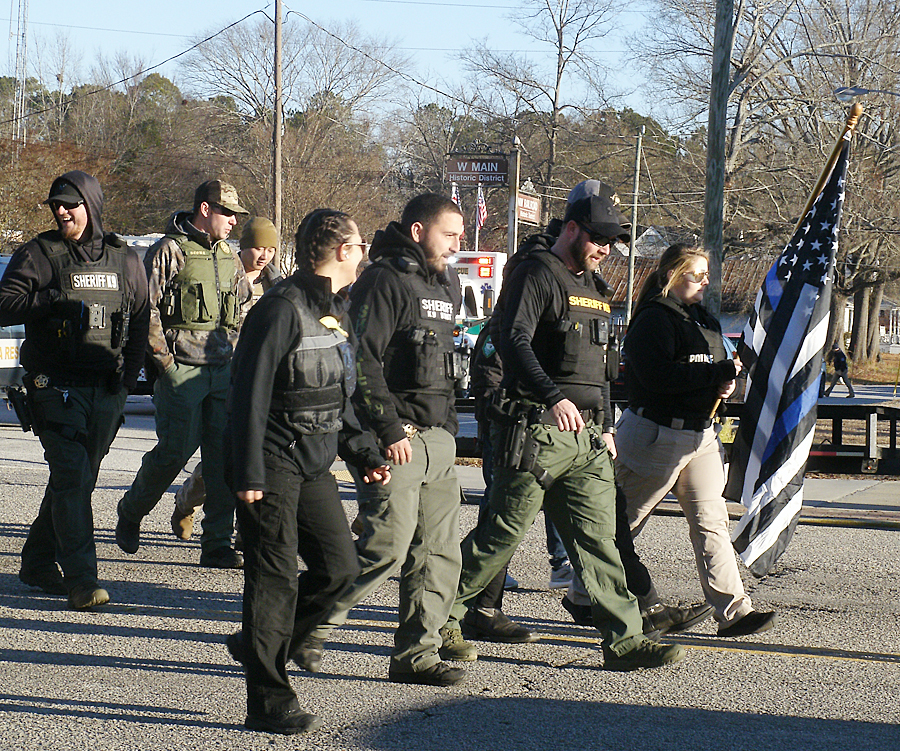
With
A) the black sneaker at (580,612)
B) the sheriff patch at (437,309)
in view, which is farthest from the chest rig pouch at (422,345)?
the black sneaker at (580,612)

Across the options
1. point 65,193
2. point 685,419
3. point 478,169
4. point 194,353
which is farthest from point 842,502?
point 478,169

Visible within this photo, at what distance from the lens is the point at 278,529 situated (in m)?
3.94

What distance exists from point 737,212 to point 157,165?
25989 mm

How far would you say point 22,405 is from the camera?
570 cm

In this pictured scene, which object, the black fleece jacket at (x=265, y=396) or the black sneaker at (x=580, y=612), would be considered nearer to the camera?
the black fleece jacket at (x=265, y=396)

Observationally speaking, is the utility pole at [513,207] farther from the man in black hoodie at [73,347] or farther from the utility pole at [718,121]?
the man in black hoodie at [73,347]

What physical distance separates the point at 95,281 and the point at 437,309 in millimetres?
2045

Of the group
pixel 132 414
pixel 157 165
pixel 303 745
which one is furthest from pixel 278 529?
pixel 157 165

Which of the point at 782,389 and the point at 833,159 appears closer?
the point at 782,389

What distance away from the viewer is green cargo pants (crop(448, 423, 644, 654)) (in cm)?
477

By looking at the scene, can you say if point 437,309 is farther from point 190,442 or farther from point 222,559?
point 222,559

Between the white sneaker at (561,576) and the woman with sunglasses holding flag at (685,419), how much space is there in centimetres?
82

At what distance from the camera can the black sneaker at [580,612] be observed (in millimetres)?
5480

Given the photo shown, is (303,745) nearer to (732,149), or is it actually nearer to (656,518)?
(656,518)
